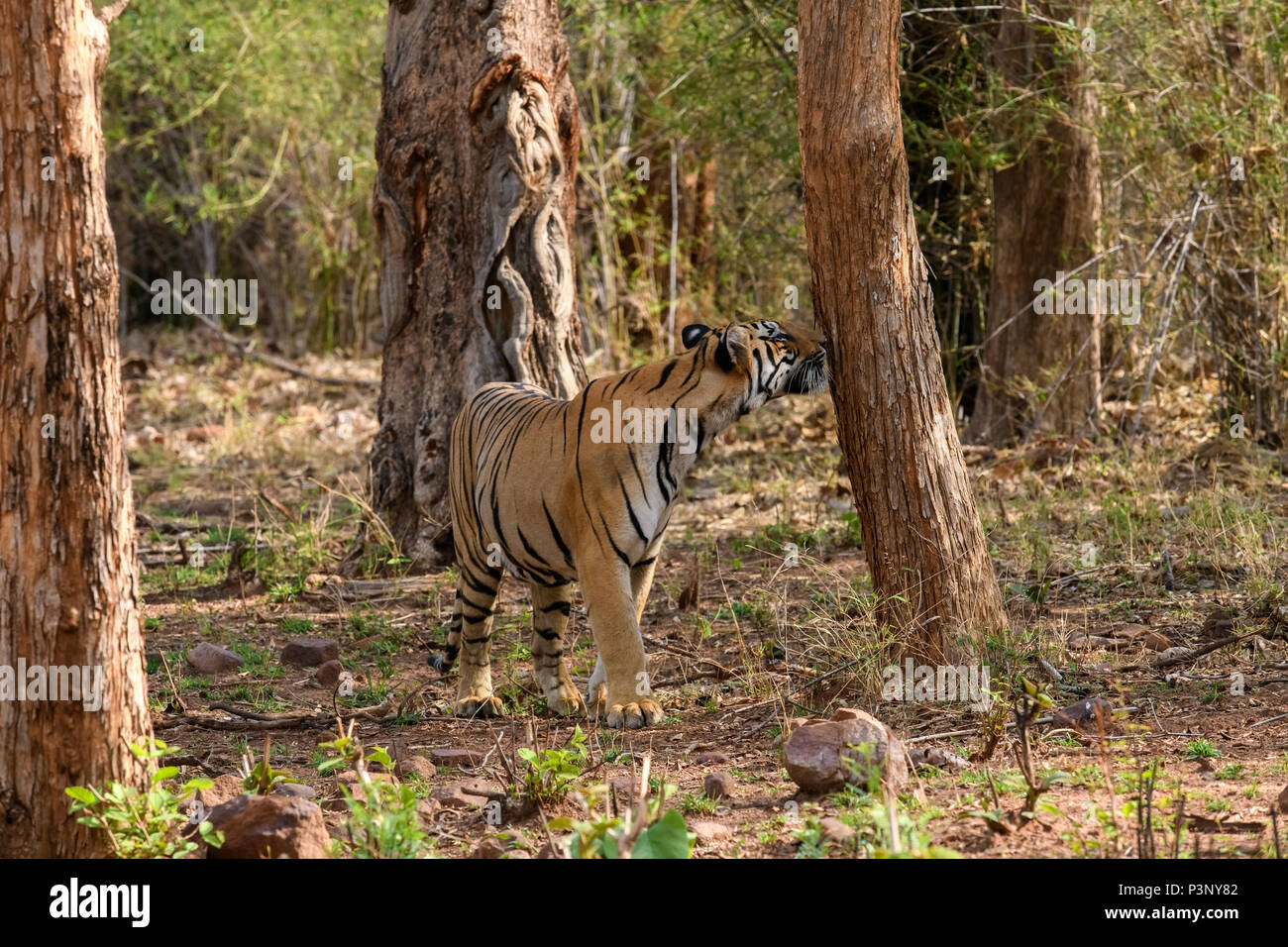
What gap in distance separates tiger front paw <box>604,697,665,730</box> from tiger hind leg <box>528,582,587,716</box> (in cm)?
44

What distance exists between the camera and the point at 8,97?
11.5 ft

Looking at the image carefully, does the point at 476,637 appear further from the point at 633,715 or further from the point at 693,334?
the point at 693,334

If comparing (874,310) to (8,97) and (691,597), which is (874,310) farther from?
(8,97)

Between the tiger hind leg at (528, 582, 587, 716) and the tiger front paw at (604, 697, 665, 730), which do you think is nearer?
the tiger front paw at (604, 697, 665, 730)

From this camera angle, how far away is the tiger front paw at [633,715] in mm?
5230

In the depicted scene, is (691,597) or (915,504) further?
(691,597)

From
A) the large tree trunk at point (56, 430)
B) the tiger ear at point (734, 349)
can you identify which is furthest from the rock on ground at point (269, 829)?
the tiger ear at point (734, 349)

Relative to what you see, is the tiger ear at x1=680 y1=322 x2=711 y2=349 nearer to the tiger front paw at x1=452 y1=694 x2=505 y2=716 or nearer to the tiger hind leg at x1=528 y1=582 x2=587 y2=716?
the tiger hind leg at x1=528 y1=582 x2=587 y2=716

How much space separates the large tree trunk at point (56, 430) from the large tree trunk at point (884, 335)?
2.54 metres

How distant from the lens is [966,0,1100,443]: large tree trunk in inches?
344

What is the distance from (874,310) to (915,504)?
2.40ft

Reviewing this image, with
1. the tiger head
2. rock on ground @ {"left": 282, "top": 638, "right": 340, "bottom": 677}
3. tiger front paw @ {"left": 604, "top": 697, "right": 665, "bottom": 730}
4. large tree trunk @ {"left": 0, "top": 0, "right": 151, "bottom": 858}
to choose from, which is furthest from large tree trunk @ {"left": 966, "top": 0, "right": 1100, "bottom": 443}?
large tree trunk @ {"left": 0, "top": 0, "right": 151, "bottom": 858}

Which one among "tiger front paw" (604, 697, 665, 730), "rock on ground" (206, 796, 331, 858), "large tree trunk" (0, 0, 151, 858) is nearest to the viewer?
"large tree trunk" (0, 0, 151, 858)
